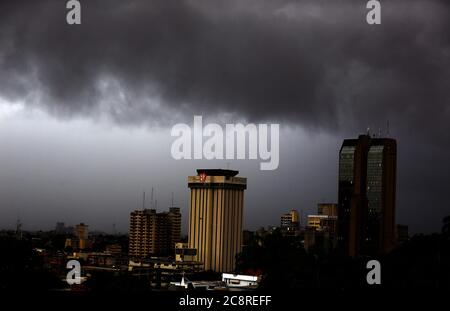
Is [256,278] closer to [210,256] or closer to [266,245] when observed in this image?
[266,245]

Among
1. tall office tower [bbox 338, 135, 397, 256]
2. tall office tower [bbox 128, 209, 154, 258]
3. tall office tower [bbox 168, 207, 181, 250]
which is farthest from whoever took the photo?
tall office tower [bbox 168, 207, 181, 250]

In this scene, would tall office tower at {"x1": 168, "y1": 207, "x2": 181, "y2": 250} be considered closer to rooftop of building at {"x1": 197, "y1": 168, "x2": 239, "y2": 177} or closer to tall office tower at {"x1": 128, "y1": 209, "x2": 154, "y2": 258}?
tall office tower at {"x1": 128, "y1": 209, "x2": 154, "y2": 258}

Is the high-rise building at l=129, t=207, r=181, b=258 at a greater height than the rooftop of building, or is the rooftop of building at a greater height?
the rooftop of building

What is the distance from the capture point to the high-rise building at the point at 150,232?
489 feet

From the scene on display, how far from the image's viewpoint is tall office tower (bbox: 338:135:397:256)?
134 metres

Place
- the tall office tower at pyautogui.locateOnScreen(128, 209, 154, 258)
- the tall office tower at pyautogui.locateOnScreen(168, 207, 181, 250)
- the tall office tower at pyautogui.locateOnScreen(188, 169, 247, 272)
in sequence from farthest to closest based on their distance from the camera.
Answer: the tall office tower at pyautogui.locateOnScreen(168, 207, 181, 250)
the tall office tower at pyautogui.locateOnScreen(128, 209, 154, 258)
the tall office tower at pyautogui.locateOnScreen(188, 169, 247, 272)

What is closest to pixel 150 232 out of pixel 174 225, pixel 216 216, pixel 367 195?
pixel 174 225

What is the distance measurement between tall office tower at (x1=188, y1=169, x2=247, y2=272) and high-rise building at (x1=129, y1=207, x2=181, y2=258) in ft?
98.9

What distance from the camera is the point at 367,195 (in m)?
142

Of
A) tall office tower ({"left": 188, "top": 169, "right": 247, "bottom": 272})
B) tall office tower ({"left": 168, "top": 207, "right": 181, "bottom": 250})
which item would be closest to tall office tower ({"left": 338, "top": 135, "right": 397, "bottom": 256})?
tall office tower ({"left": 188, "top": 169, "right": 247, "bottom": 272})

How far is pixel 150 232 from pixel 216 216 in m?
34.2

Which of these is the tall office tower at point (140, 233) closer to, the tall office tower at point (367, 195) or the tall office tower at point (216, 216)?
the tall office tower at point (216, 216)

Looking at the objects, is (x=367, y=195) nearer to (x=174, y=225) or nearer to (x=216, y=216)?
(x=216, y=216)
